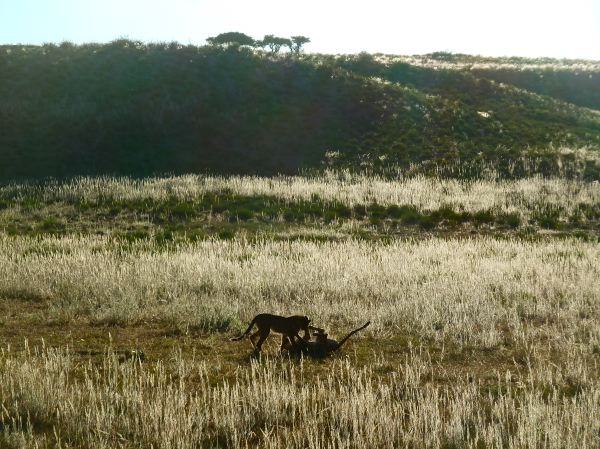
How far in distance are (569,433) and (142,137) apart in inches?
1349

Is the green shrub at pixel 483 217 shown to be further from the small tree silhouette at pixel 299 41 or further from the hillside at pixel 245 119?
the small tree silhouette at pixel 299 41

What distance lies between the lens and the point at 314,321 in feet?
30.7

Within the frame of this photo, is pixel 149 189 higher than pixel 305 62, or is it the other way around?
pixel 305 62

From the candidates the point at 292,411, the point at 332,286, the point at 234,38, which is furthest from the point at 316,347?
the point at 234,38

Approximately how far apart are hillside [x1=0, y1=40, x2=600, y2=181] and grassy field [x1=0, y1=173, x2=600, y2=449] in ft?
45.3

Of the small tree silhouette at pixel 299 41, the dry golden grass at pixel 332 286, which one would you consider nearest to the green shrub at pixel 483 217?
the dry golden grass at pixel 332 286

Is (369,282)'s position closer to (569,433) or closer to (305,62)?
(569,433)

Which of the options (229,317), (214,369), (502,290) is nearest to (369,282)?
(502,290)

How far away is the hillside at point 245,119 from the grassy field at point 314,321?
1382 centimetres

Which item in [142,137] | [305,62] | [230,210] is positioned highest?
[305,62]

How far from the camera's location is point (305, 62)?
1860 inches

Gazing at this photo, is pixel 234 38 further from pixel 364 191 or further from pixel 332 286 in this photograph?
pixel 332 286

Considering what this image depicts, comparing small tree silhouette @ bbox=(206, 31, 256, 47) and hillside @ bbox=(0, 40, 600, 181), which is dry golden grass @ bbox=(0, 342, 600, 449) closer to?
hillside @ bbox=(0, 40, 600, 181)

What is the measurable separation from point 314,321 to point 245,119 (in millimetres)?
31027
